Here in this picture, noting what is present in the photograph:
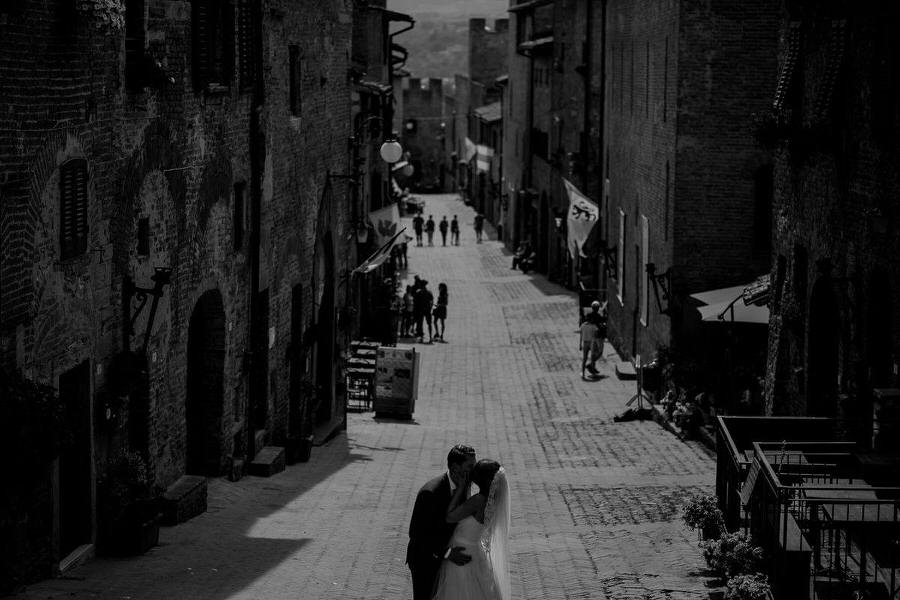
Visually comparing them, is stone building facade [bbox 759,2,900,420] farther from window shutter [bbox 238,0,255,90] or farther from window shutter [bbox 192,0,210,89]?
window shutter [bbox 192,0,210,89]

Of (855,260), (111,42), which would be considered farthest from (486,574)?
(855,260)

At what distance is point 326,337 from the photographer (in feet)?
87.4

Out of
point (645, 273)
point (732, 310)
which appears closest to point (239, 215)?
point (732, 310)

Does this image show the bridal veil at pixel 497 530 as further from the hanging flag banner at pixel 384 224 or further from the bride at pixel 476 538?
the hanging flag banner at pixel 384 224

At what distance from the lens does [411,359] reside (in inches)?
1059

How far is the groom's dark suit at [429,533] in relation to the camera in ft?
33.6

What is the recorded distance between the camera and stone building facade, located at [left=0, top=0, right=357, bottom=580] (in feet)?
38.1

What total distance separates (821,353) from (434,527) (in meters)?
9.22

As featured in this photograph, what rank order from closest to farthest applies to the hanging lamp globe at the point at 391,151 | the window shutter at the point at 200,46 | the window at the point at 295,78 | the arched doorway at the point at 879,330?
the arched doorway at the point at 879,330 → the window shutter at the point at 200,46 → the window at the point at 295,78 → the hanging lamp globe at the point at 391,151

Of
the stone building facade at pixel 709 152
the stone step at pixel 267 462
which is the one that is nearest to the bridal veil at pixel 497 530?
the stone step at pixel 267 462

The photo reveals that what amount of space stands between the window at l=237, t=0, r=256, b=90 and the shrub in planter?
30.4 feet

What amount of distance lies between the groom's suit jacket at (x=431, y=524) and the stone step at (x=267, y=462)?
921 cm

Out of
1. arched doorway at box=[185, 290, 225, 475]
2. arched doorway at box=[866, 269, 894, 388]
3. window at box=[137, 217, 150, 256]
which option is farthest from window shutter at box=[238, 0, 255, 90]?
arched doorway at box=[866, 269, 894, 388]

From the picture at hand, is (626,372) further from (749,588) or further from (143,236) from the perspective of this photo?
(749,588)
